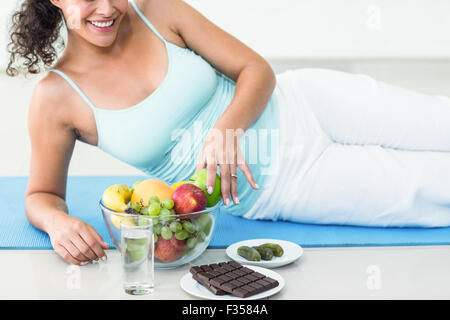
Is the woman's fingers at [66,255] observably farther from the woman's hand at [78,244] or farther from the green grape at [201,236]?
the green grape at [201,236]

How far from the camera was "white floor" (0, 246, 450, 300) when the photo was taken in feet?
4.07

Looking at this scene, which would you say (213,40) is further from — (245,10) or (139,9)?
(245,10)

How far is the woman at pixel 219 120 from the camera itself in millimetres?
1623

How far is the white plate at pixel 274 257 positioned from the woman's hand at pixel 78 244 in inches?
12.1

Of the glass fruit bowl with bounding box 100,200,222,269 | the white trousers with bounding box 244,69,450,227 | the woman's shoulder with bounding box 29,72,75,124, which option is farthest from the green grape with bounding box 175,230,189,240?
the woman's shoulder with bounding box 29,72,75,124

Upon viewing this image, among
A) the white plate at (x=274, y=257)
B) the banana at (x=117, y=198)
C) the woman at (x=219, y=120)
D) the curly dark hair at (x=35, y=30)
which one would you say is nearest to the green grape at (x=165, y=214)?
the banana at (x=117, y=198)

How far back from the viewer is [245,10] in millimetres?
5363

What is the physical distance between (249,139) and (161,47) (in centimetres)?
37

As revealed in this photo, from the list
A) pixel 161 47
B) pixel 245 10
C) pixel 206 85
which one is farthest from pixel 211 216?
pixel 245 10

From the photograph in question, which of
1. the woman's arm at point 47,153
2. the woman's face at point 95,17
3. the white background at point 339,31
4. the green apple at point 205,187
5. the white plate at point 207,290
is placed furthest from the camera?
the white background at point 339,31

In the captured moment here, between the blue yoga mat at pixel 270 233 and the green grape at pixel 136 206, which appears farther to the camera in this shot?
the blue yoga mat at pixel 270 233

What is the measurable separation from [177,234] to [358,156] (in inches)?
25.9

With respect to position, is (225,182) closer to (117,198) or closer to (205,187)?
(205,187)

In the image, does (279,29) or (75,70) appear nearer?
(75,70)
